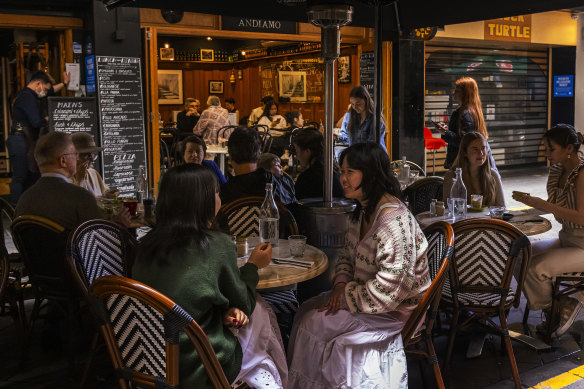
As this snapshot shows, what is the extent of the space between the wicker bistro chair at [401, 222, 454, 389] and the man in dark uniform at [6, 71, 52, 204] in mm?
5991

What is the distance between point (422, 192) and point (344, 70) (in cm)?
733

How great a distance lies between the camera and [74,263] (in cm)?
294

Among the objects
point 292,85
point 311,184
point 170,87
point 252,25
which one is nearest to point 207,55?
point 170,87

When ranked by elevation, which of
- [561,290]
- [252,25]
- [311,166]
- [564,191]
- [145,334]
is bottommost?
[561,290]

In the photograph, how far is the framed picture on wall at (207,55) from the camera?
1612 centimetres

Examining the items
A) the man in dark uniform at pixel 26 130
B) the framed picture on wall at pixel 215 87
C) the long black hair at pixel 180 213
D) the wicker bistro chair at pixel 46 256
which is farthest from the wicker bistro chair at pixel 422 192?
the framed picture on wall at pixel 215 87

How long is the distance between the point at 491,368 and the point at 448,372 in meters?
0.31

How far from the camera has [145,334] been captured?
2.12 m

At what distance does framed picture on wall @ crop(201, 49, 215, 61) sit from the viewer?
16.1m

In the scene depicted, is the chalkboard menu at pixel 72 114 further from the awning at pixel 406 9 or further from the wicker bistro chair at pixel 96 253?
the wicker bistro chair at pixel 96 253

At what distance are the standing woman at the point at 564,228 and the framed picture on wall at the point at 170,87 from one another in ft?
40.9

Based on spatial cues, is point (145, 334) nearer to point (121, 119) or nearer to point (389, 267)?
point (389, 267)

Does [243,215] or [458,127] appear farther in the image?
[458,127]

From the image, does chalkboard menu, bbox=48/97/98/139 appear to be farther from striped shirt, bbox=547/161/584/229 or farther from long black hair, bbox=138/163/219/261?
long black hair, bbox=138/163/219/261
